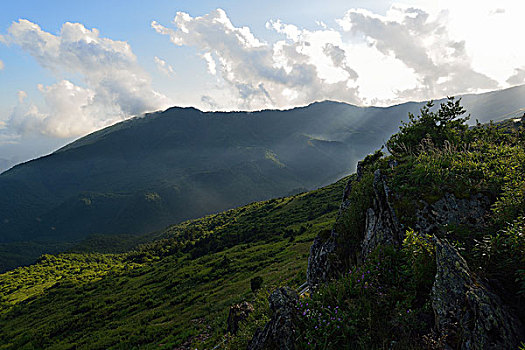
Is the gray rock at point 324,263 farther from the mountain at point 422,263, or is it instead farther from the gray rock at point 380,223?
the gray rock at point 380,223

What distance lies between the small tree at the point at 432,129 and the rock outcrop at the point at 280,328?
38.4ft

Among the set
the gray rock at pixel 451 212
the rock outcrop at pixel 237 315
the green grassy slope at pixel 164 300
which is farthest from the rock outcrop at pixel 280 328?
the green grassy slope at pixel 164 300

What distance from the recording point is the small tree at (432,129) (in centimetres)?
1548

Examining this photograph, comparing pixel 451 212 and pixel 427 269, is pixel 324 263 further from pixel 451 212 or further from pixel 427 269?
pixel 427 269

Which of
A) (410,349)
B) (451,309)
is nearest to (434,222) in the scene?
(451,309)

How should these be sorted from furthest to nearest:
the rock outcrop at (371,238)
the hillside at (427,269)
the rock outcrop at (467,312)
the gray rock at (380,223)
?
1. the rock outcrop at (371,238)
2. the gray rock at (380,223)
3. the hillside at (427,269)
4. the rock outcrop at (467,312)

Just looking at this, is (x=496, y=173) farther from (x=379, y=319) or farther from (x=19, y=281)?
(x=19, y=281)

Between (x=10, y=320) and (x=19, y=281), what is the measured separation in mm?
61651

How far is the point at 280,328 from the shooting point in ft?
23.1

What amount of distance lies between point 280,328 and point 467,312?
445 centimetres

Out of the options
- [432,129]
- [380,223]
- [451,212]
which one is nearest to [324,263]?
[380,223]

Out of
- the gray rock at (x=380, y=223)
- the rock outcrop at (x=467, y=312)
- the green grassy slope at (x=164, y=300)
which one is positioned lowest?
the green grassy slope at (x=164, y=300)

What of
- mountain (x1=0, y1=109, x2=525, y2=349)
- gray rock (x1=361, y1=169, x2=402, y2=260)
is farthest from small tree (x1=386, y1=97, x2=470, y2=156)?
gray rock (x1=361, y1=169, x2=402, y2=260)

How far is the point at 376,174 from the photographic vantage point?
37.6ft
